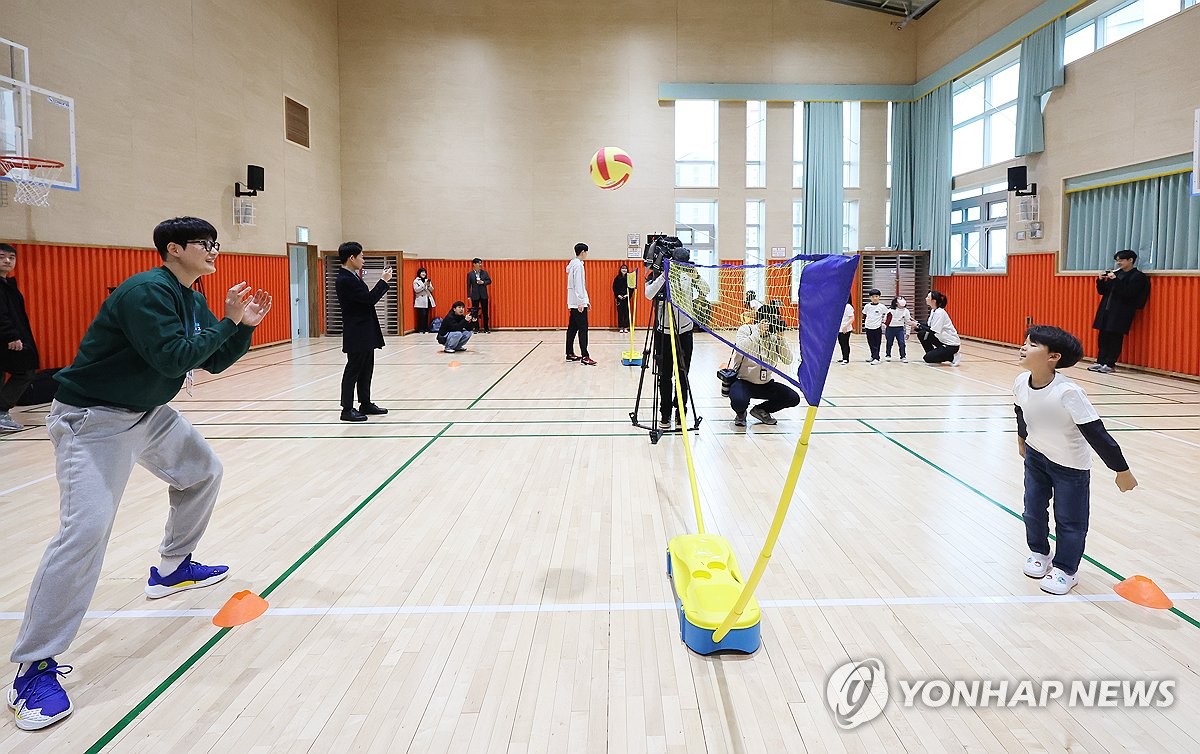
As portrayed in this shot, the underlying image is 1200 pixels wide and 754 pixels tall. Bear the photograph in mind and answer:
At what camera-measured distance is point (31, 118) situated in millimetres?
9883

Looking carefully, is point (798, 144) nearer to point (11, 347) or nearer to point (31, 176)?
point (31, 176)

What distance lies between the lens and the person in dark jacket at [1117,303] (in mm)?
12656

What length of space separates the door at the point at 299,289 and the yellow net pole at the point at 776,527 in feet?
58.6

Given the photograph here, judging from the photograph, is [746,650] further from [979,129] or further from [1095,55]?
[979,129]

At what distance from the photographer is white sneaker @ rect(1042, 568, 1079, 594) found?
3.94 metres

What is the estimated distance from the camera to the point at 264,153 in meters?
16.8

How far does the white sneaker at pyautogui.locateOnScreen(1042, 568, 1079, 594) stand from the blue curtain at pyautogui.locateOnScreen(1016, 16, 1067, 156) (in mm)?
14117

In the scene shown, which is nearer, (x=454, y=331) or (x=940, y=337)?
(x=940, y=337)

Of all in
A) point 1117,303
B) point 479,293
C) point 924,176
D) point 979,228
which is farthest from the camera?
point 479,293

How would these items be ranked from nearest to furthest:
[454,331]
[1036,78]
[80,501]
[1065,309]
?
[80,501] → [1065,309] → [1036,78] → [454,331]

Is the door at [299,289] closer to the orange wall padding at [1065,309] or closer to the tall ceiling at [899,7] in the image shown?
the tall ceiling at [899,7]

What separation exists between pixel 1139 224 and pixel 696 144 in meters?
11.7

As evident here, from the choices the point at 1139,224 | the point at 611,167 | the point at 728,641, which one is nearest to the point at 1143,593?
the point at 728,641

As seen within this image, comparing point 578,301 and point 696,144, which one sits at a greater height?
point 696,144
